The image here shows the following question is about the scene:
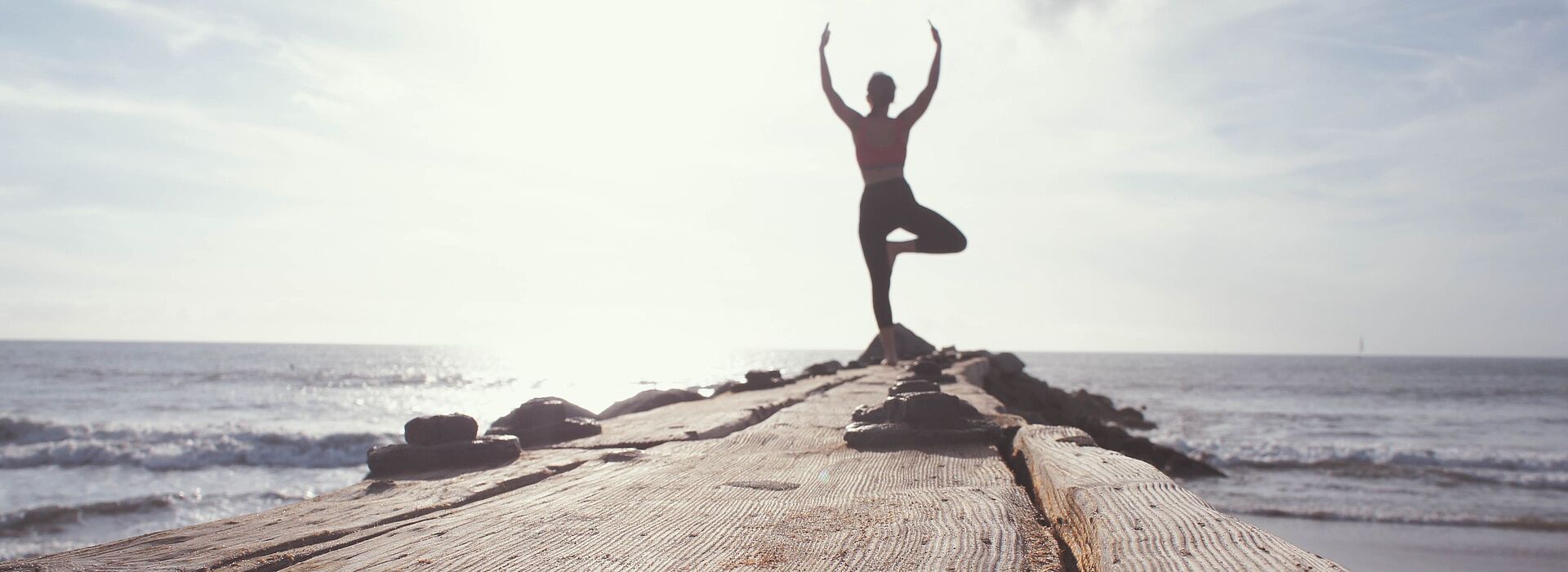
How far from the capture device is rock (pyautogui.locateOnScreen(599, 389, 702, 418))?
4770mm

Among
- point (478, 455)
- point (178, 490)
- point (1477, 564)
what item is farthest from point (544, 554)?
point (178, 490)

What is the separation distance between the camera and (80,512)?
12.2m

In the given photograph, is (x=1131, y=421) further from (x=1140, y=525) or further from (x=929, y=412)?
(x=1140, y=525)

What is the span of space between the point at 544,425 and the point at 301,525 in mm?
1528

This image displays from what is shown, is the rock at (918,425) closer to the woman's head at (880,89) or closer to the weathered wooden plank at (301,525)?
the weathered wooden plank at (301,525)

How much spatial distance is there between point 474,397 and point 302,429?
896 inches

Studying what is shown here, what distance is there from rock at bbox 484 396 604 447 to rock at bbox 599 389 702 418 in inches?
54.9

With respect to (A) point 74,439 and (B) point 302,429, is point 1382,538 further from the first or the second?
(A) point 74,439

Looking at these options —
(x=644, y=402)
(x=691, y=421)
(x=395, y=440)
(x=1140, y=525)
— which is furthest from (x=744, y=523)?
(x=395, y=440)

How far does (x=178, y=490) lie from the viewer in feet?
46.1

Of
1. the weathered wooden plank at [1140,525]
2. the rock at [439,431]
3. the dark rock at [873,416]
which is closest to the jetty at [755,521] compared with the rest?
the weathered wooden plank at [1140,525]

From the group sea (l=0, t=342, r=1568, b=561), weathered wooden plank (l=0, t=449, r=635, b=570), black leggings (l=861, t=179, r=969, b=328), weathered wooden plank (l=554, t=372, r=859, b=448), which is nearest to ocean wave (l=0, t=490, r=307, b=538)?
sea (l=0, t=342, r=1568, b=561)

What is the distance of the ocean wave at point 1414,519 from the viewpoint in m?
11.3

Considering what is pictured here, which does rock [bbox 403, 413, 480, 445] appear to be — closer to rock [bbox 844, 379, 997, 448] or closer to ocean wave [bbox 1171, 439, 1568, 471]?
rock [bbox 844, 379, 997, 448]
